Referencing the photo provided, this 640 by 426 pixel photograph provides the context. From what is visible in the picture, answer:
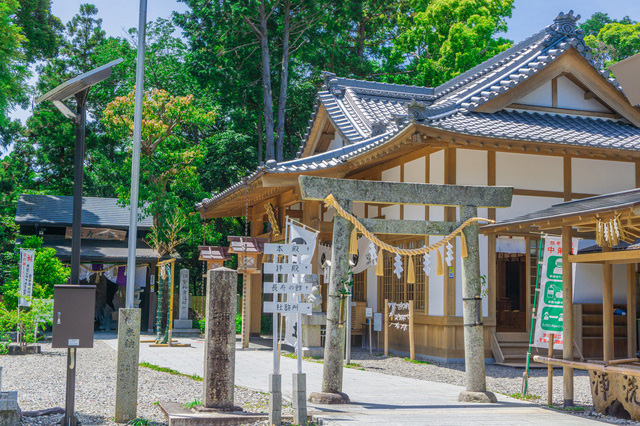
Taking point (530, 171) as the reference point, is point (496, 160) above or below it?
above

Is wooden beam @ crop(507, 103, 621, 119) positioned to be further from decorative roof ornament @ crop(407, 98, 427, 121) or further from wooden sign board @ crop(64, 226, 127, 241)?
wooden sign board @ crop(64, 226, 127, 241)

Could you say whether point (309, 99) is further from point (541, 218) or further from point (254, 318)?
point (541, 218)

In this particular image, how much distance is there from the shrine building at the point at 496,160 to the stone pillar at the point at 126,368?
6526 mm

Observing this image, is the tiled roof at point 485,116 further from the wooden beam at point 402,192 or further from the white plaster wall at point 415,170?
the wooden beam at point 402,192

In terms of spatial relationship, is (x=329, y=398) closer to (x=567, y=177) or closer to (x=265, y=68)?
(x=567, y=177)

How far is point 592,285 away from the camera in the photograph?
44.8 ft

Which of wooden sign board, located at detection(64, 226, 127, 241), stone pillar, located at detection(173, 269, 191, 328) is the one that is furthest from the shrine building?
wooden sign board, located at detection(64, 226, 127, 241)

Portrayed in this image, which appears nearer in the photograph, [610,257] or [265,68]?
[610,257]

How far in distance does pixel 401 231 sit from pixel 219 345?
120 inches

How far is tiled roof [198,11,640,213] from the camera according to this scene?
13.0 m

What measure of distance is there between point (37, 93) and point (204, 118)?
1469 cm

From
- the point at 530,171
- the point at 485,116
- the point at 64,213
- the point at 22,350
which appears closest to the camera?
the point at 530,171

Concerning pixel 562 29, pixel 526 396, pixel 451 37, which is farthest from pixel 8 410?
pixel 451 37

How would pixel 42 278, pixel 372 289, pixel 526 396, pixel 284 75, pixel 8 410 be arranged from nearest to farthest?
pixel 8 410 < pixel 526 396 < pixel 372 289 < pixel 42 278 < pixel 284 75
